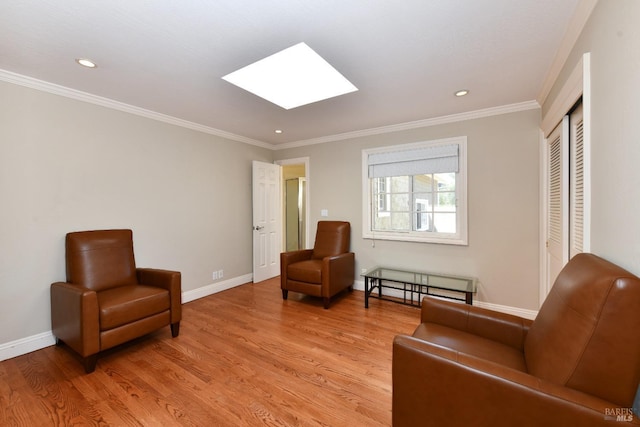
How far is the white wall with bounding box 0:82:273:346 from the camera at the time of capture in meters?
2.23

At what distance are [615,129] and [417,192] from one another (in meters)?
2.33

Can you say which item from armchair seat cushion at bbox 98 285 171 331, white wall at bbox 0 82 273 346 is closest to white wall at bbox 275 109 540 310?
white wall at bbox 0 82 273 346

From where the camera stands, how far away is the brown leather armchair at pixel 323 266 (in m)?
3.22

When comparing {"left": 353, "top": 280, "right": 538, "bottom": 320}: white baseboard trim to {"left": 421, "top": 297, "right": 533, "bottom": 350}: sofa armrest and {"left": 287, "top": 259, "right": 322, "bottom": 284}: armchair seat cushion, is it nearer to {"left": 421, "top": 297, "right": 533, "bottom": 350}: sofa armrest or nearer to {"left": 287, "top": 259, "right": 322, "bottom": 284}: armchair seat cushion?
{"left": 421, "top": 297, "right": 533, "bottom": 350}: sofa armrest

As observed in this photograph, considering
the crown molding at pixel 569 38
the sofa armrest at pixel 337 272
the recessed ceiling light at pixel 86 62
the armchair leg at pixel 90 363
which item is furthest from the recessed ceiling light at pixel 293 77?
the armchair leg at pixel 90 363

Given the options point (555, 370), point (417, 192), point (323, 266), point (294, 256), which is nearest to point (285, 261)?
point (294, 256)

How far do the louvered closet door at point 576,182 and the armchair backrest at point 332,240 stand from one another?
241 centimetres

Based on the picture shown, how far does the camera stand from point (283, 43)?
5.91 ft

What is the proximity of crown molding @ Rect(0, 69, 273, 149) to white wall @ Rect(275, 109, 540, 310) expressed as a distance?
2590 millimetres

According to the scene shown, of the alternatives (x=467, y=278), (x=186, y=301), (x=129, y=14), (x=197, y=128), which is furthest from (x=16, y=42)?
(x=467, y=278)

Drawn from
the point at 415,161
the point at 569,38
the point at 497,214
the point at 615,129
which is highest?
the point at 569,38

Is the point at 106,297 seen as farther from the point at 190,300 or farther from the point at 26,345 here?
the point at 190,300

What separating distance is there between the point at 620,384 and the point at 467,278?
2324 millimetres

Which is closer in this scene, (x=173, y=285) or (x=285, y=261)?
(x=173, y=285)
